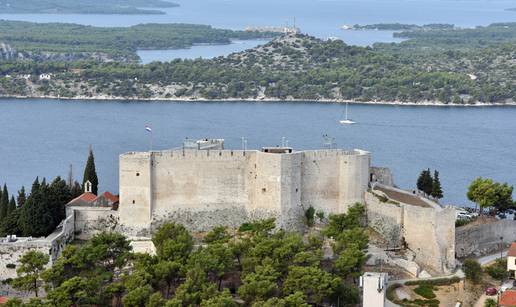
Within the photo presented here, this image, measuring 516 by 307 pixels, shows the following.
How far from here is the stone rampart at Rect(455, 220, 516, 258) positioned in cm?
4328

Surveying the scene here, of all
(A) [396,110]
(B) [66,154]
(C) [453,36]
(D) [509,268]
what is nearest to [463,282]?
(D) [509,268]

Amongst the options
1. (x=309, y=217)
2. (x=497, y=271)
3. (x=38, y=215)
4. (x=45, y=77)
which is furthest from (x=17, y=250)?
(x=45, y=77)

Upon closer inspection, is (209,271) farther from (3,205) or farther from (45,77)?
(45,77)

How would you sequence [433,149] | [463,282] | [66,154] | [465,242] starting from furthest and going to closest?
[433,149] → [66,154] → [465,242] → [463,282]

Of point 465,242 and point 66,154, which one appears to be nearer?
point 465,242

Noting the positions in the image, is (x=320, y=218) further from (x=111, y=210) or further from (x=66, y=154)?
(x=66, y=154)

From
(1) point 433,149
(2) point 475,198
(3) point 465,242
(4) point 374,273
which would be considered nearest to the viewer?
(4) point 374,273

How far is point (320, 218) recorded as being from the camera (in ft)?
138

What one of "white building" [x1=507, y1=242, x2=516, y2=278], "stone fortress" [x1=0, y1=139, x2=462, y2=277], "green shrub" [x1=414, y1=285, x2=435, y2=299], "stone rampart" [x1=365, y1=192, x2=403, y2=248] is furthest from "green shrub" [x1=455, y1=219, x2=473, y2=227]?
"green shrub" [x1=414, y1=285, x2=435, y2=299]

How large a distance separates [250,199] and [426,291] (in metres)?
6.88

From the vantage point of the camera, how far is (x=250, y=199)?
41.7m

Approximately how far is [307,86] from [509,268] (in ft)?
257

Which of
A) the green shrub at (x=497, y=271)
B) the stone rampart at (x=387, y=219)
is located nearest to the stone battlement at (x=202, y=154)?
the stone rampart at (x=387, y=219)

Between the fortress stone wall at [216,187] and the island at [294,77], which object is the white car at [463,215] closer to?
the fortress stone wall at [216,187]
